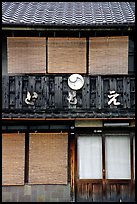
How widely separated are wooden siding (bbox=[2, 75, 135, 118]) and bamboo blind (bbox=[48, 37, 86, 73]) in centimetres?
75

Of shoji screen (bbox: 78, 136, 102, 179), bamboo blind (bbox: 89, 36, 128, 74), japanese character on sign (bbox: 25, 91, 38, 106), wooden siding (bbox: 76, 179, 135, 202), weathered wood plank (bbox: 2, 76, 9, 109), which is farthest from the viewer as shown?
bamboo blind (bbox: 89, 36, 128, 74)

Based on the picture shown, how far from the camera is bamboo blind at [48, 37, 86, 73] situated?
13.8 m

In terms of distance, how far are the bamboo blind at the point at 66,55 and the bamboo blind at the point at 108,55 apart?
1.12ft

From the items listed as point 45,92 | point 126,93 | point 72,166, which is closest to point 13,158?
point 72,166

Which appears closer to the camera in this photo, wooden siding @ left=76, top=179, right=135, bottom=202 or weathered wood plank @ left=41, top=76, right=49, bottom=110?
weathered wood plank @ left=41, top=76, right=49, bottom=110

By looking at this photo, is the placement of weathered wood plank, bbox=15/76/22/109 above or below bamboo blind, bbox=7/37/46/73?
below

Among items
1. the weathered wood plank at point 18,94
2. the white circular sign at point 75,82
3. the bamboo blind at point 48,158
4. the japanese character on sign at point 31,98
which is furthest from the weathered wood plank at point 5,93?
the white circular sign at point 75,82

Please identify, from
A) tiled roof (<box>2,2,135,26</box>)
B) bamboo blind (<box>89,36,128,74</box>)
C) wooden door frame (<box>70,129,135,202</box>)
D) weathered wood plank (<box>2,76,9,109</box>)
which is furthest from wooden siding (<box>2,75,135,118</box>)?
tiled roof (<box>2,2,135,26</box>)

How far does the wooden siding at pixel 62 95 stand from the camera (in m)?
13.0

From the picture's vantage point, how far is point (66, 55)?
13.8m

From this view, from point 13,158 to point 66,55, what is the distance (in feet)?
14.4

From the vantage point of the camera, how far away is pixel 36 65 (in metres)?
13.8

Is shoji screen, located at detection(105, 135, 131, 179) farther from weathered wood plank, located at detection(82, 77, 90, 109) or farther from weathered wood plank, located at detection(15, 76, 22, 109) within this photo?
weathered wood plank, located at detection(15, 76, 22, 109)

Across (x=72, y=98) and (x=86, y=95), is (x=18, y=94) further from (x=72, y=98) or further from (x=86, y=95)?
(x=86, y=95)
